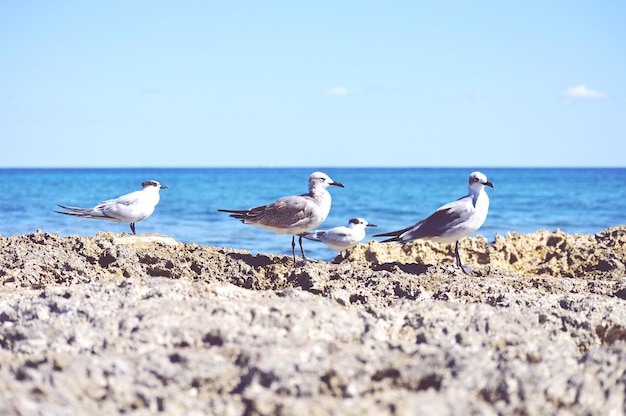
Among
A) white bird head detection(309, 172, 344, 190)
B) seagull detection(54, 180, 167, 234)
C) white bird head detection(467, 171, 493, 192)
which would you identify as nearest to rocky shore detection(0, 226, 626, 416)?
white bird head detection(467, 171, 493, 192)

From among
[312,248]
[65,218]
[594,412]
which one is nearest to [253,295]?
[594,412]

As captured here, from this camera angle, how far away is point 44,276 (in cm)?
448

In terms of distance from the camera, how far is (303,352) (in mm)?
2434

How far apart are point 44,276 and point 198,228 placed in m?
12.1

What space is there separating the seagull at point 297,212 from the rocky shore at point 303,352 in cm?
255

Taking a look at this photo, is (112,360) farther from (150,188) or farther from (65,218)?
(65,218)

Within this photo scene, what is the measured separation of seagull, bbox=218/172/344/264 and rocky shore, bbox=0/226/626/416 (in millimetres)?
2551

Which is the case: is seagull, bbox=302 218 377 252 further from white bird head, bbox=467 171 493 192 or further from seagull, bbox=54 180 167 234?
white bird head, bbox=467 171 493 192

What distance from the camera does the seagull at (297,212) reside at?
6.68 meters

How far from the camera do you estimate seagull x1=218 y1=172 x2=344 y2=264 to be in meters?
6.68

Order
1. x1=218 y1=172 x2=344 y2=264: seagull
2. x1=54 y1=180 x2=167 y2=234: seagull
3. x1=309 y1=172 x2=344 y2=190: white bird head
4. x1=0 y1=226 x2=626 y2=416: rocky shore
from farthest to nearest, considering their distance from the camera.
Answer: x1=54 y1=180 x2=167 y2=234: seagull, x1=309 y1=172 x2=344 y2=190: white bird head, x1=218 y1=172 x2=344 y2=264: seagull, x1=0 y1=226 x2=626 y2=416: rocky shore

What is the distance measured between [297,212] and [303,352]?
4282 millimetres

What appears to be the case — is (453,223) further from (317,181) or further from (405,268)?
(317,181)

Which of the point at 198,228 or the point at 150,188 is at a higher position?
the point at 150,188
